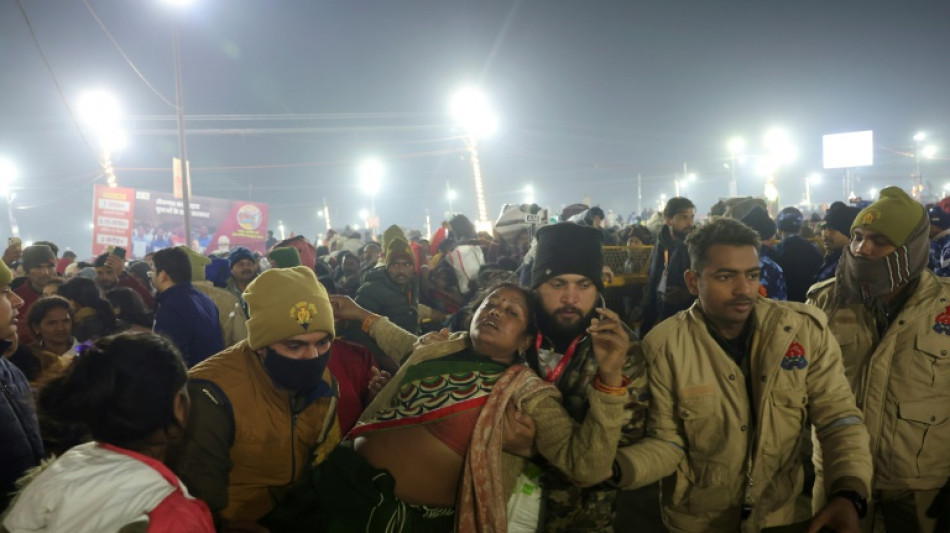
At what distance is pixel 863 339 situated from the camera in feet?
10.3

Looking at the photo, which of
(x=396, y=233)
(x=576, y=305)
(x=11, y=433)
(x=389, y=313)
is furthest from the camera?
(x=396, y=233)

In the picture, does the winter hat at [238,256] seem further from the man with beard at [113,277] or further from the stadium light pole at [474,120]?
the stadium light pole at [474,120]

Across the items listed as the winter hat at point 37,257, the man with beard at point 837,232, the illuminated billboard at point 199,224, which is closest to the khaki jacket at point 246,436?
the man with beard at point 837,232

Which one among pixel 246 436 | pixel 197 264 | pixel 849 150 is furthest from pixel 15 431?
pixel 849 150

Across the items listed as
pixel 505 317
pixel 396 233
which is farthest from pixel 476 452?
pixel 396 233

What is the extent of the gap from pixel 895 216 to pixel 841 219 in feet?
11.5

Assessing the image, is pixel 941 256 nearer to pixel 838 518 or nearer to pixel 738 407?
pixel 738 407

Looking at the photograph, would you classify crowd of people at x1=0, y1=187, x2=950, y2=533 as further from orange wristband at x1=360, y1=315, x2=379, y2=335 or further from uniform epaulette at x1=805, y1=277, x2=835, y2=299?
orange wristband at x1=360, y1=315, x2=379, y2=335

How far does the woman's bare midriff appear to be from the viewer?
8.17 ft

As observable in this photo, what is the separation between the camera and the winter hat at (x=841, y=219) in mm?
5968

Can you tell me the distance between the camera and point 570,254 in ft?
10.2

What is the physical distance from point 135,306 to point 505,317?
6.08m

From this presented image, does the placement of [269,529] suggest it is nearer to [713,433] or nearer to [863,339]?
[713,433]

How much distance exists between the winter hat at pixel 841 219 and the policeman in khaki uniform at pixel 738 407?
14.5 feet
